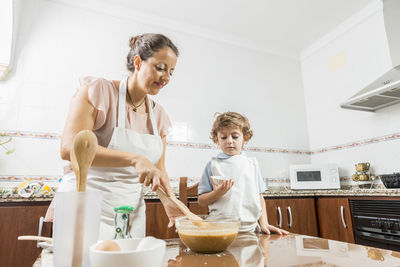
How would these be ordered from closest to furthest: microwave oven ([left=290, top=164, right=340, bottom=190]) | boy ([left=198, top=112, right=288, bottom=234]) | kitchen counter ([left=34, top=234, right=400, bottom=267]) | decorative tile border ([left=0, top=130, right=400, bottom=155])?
kitchen counter ([left=34, top=234, right=400, bottom=267])
boy ([left=198, top=112, right=288, bottom=234])
decorative tile border ([left=0, top=130, right=400, bottom=155])
microwave oven ([left=290, top=164, right=340, bottom=190])

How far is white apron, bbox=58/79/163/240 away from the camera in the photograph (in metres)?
0.97

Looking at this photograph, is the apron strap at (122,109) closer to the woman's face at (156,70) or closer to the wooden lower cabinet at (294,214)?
the woman's face at (156,70)

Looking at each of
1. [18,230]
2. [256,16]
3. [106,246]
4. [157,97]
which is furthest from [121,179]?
[256,16]

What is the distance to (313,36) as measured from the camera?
3123mm

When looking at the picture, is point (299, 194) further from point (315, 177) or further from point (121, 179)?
point (121, 179)

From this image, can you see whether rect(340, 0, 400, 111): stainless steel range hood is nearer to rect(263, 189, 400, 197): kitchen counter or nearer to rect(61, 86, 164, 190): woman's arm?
rect(263, 189, 400, 197): kitchen counter

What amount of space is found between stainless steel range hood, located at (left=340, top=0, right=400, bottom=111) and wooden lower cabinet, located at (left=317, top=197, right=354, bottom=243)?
0.84 meters

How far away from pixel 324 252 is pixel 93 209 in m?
0.48

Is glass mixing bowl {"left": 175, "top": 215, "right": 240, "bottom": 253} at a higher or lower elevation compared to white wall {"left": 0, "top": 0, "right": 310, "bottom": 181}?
lower

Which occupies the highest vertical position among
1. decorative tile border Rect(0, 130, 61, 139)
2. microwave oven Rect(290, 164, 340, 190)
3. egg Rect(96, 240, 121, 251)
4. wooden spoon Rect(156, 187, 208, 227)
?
decorative tile border Rect(0, 130, 61, 139)

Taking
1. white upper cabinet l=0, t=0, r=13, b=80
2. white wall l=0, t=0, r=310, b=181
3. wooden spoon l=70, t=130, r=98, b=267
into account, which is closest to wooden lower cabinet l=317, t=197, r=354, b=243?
white wall l=0, t=0, r=310, b=181

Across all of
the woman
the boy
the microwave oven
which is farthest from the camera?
the microwave oven

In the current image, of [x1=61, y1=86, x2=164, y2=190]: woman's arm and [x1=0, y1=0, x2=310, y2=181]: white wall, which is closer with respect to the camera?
[x1=61, y1=86, x2=164, y2=190]: woman's arm

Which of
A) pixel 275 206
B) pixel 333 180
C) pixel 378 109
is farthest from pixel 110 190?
pixel 378 109
